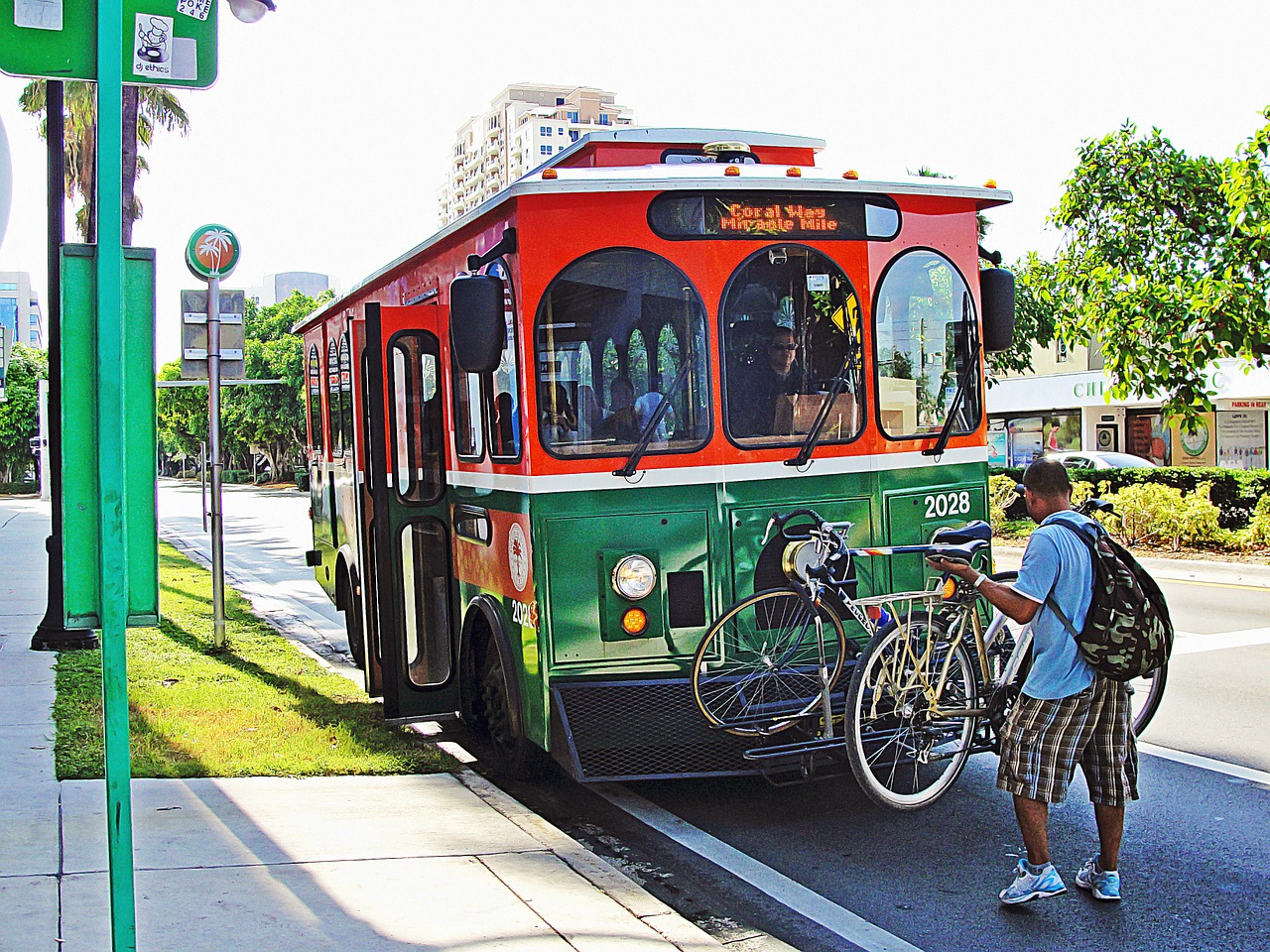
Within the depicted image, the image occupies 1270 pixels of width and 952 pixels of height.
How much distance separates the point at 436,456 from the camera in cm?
762

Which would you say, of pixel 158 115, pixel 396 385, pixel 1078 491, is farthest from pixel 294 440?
pixel 396 385

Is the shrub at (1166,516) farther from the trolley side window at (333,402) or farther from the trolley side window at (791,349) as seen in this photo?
the trolley side window at (791,349)

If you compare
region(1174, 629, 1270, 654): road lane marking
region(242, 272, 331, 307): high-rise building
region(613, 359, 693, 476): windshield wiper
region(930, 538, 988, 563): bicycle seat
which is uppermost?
region(242, 272, 331, 307): high-rise building

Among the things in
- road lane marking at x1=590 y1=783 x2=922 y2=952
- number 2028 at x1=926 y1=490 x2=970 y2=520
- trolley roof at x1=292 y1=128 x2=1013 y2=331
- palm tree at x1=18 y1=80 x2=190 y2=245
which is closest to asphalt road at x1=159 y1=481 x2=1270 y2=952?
road lane marking at x1=590 y1=783 x2=922 y2=952

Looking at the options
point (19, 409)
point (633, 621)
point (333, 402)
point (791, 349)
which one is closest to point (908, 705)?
point (633, 621)

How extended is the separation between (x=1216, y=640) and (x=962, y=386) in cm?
570

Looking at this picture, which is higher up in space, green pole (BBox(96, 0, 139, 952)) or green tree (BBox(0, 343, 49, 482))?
green tree (BBox(0, 343, 49, 482))

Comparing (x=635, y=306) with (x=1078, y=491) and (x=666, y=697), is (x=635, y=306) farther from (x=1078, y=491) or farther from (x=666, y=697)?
(x=1078, y=491)

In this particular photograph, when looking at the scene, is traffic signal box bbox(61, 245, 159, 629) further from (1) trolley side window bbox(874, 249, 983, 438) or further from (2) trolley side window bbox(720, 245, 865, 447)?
(1) trolley side window bbox(874, 249, 983, 438)

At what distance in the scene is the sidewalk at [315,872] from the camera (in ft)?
14.6

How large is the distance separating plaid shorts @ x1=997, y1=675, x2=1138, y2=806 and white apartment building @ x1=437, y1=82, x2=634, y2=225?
5543 inches

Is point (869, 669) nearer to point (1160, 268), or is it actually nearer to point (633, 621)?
point (633, 621)

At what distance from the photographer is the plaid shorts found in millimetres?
4812

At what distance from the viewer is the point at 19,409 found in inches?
2744
